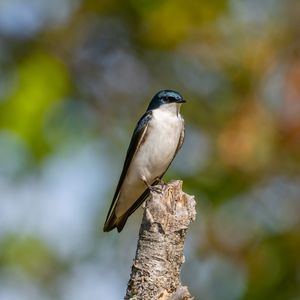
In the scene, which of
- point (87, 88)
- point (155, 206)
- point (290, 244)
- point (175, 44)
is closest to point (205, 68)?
point (175, 44)

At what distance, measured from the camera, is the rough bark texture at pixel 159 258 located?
397 cm

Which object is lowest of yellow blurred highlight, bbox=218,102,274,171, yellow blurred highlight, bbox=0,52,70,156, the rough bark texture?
the rough bark texture

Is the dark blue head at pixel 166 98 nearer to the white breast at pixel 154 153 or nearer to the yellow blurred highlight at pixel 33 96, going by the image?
the white breast at pixel 154 153

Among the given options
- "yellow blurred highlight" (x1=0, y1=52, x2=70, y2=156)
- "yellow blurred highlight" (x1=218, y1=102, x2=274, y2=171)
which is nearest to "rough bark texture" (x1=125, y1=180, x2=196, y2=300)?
"yellow blurred highlight" (x1=0, y1=52, x2=70, y2=156)

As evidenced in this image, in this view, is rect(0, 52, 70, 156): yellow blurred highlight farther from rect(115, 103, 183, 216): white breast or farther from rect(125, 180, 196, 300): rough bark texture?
rect(125, 180, 196, 300): rough bark texture

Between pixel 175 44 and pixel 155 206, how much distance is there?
7.92ft

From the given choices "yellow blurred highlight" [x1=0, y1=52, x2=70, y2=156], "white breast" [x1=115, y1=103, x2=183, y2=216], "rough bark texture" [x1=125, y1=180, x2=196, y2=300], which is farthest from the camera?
"white breast" [x1=115, y1=103, x2=183, y2=216]

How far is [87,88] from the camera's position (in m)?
6.40

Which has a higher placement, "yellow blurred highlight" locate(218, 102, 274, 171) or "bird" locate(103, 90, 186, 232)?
"yellow blurred highlight" locate(218, 102, 274, 171)

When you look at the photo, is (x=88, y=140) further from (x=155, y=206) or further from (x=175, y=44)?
(x=155, y=206)

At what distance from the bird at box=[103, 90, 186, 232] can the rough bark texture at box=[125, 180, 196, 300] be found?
188cm

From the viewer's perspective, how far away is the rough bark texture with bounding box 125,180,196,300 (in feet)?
13.0

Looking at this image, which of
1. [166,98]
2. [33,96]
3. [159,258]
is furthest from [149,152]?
[159,258]

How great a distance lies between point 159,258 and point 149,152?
2.07m
